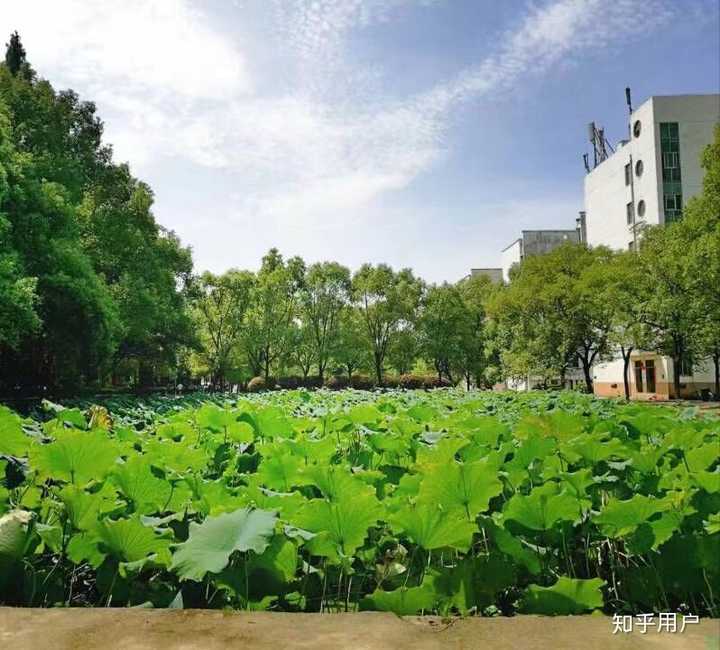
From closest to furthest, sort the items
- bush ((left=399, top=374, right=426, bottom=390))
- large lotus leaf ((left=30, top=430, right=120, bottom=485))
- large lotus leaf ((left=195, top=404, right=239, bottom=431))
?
large lotus leaf ((left=30, top=430, right=120, bottom=485)), large lotus leaf ((left=195, top=404, right=239, bottom=431)), bush ((left=399, top=374, right=426, bottom=390))

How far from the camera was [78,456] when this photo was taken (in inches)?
79.9

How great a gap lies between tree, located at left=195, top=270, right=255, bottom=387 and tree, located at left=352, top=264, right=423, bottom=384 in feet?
26.3

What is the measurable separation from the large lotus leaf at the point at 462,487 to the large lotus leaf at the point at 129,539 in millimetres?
719

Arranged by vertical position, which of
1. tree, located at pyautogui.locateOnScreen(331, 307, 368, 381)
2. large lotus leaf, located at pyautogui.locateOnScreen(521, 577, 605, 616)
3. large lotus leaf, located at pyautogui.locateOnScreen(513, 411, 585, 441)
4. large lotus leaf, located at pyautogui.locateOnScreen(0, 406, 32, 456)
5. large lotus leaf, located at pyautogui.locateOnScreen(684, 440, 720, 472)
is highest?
tree, located at pyautogui.locateOnScreen(331, 307, 368, 381)

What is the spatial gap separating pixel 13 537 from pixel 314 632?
0.91 meters

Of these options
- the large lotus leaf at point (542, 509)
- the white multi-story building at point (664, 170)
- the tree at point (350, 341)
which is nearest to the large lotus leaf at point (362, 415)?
the large lotus leaf at point (542, 509)

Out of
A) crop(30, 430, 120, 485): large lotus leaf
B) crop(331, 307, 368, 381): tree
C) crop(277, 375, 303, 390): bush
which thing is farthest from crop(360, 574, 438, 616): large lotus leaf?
crop(277, 375, 303, 390): bush

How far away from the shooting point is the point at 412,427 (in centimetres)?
361

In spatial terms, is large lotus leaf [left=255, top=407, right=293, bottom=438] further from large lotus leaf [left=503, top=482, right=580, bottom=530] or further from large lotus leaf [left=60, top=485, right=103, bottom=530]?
large lotus leaf [left=503, top=482, right=580, bottom=530]

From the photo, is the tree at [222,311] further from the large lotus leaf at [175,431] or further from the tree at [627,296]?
the large lotus leaf at [175,431]

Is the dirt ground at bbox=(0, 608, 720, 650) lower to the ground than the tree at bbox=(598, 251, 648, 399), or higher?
lower

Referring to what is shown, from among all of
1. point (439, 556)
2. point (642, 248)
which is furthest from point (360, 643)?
point (642, 248)

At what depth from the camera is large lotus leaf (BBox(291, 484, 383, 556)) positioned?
63.5 inches

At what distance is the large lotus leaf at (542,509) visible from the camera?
68.3 inches
